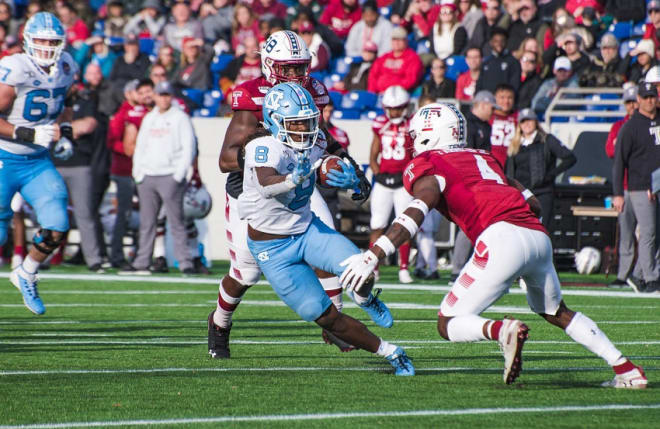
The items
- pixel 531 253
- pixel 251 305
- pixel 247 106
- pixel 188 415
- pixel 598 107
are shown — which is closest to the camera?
pixel 188 415

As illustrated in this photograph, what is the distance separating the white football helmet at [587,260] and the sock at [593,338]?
27.1 ft

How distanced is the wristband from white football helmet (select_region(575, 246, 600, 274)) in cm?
744

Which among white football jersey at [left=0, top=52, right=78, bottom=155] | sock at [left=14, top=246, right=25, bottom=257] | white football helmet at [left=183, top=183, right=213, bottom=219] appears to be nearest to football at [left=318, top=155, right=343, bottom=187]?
white football jersey at [left=0, top=52, right=78, bottom=155]

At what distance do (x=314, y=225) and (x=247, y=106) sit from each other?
1029mm

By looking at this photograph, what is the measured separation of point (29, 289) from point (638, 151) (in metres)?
5.95

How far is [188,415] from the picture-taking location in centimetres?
429

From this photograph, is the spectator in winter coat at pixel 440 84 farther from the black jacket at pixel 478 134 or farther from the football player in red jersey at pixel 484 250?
the football player in red jersey at pixel 484 250

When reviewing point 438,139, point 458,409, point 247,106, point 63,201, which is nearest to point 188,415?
point 458,409

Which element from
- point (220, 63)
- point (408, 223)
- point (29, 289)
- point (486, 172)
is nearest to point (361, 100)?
point (220, 63)

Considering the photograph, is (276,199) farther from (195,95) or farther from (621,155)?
(195,95)

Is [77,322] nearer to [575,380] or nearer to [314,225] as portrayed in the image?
[314,225]

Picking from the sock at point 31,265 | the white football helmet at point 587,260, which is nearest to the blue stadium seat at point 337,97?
the white football helmet at point 587,260

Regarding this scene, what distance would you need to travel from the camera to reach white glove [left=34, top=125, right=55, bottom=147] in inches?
305

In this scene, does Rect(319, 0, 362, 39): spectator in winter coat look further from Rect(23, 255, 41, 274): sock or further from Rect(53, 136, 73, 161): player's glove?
Rect(23, 255, 41, 274): sock
